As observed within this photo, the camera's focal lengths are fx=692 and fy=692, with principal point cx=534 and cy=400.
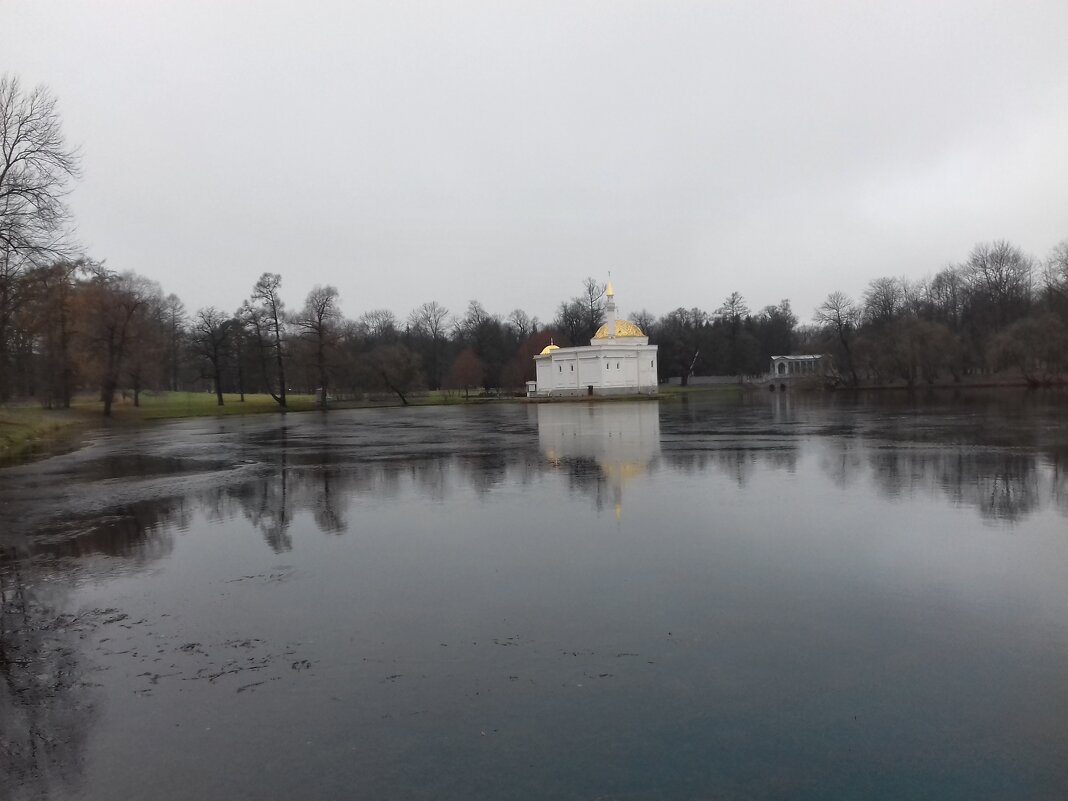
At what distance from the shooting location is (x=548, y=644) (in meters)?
5.93

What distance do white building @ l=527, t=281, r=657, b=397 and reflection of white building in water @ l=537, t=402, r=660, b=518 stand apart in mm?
34267

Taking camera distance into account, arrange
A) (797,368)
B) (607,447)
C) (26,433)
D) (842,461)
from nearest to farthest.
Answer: (842,461), (607,447), (26,433), (797,368)

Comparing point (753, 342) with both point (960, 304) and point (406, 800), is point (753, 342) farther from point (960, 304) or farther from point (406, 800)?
point (406, 800)

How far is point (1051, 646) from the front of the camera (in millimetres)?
5605

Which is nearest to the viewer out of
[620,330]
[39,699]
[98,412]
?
[39,699]

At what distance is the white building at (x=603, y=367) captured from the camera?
70438mm

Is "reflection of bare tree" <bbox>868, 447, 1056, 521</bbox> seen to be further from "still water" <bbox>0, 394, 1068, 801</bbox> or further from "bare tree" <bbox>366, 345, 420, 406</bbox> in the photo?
"bare tree" <bbox>366, 345, 420, 406</bbox>

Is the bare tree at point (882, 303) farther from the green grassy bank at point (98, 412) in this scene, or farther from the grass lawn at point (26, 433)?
the grass lawn at point (26, 433)

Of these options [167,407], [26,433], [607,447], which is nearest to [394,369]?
[167,407]

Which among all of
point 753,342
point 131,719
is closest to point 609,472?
point 131,719

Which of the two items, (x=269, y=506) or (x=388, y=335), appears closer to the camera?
(x=269, y=506)

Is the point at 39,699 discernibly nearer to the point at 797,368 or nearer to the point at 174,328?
the point at 174,328

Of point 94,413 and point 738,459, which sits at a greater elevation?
point 94,413

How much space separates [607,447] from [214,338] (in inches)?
1936
